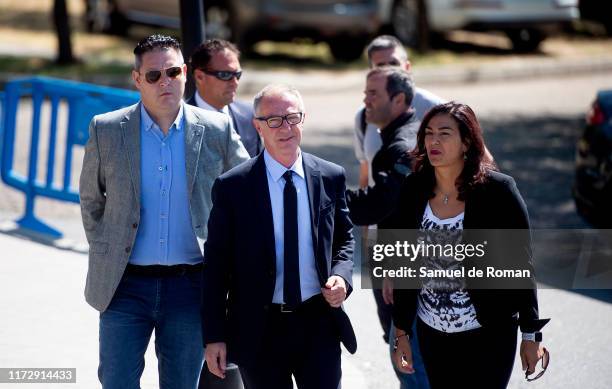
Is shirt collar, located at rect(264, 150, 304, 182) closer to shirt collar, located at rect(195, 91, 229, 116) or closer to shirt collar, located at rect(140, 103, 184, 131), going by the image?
shirt collar, located at rect(140, 103, 184, 131)

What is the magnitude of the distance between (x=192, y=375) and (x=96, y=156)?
979 mm

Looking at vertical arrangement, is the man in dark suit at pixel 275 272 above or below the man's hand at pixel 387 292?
above

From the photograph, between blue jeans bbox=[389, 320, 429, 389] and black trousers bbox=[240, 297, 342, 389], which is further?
blue jeans bbox=[389, 320, 429, 389]

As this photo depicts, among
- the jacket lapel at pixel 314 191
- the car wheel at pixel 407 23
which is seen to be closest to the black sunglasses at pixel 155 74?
the jacket lapel at pixel 314 191

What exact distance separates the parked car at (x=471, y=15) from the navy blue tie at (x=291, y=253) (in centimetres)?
1366

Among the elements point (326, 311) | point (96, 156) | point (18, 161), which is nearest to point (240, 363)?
point (326, 311)

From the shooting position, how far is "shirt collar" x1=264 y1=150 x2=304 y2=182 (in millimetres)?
4406

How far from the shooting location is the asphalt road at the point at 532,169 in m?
6.56

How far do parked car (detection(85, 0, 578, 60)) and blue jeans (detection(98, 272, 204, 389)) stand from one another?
12.3 meters

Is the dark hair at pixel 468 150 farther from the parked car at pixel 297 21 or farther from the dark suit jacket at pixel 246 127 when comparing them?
the parked car at pixel 297 21

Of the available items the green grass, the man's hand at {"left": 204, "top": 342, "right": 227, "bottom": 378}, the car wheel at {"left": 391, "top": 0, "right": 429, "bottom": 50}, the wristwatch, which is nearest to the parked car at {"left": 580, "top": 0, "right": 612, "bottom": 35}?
the car wheel at {"left": 391, "top": 0, "right": 429, "bottom": 50}

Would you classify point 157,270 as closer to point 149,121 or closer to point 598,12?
point 149,121

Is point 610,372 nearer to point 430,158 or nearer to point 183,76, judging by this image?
point 430,158

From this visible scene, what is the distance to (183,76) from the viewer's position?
15.6 ft
